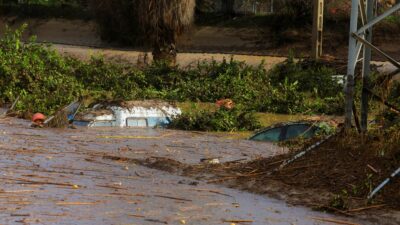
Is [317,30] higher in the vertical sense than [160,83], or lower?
higher

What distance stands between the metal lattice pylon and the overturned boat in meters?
10.1

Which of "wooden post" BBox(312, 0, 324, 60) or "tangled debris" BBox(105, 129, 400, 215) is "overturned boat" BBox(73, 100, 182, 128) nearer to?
"tangled debris" BBox(105, 129, 400, 215)

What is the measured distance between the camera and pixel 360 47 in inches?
432

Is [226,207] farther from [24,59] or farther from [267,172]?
[24,59]

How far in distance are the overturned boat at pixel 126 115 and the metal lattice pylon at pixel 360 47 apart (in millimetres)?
10053

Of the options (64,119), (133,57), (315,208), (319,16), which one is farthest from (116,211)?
(133,57)

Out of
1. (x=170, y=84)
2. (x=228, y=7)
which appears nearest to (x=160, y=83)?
(x=170, y=84)

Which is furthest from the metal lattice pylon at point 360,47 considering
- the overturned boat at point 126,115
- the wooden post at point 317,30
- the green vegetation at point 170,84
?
A: the wooden post at point 317,30

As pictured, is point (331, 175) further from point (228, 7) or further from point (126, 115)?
point (228, 7)

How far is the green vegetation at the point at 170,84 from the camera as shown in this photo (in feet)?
86.4

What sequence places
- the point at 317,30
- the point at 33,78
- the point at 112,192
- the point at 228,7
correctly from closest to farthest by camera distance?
the point at 112,192 → the point at 33,78 → the point at 317,30 → the point at 228,7

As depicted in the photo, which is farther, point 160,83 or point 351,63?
point 160,83

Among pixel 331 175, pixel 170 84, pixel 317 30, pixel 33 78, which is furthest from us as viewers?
pixel 317 30

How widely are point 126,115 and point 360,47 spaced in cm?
1074
